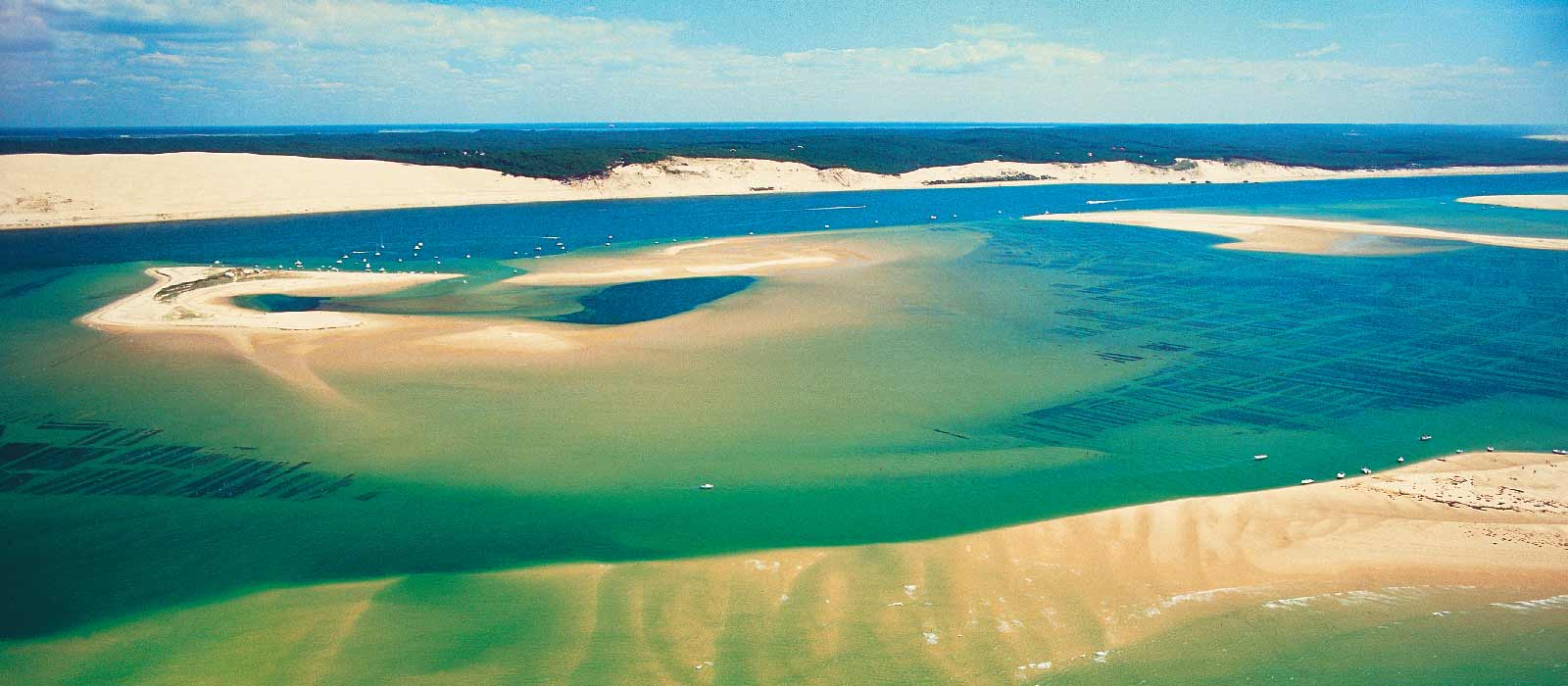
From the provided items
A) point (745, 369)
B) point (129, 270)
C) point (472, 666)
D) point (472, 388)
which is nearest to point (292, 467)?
point (472, 388)

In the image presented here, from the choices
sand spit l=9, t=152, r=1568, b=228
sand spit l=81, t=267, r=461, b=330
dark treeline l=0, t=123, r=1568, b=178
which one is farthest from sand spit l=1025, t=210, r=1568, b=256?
sand spit l=81, t=267, r=461, b=330

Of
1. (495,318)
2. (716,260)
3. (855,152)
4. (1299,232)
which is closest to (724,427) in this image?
(495,318)

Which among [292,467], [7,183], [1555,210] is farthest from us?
[1555,210]

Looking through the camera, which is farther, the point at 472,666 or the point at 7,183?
the point at 7,183

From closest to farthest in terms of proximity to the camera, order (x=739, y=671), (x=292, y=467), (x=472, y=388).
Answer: (x=739, y=671) < (x=292, y=467) < (x=472, y=388)

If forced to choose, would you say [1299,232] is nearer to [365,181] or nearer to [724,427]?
[724,427]

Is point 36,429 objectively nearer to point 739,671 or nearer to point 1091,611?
point 739,671

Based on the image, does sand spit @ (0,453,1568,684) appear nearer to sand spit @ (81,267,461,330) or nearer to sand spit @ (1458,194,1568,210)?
sand spit @ (81,267,461,330)
